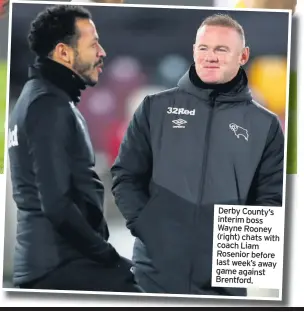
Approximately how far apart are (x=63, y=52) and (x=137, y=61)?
25cm

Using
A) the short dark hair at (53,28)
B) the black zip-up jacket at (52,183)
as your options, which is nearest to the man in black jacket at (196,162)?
the black zip-up jacket at (52,183)

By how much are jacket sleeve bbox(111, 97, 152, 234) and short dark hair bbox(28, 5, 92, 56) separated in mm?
344

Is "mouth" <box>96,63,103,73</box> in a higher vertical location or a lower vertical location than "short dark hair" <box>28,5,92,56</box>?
lower

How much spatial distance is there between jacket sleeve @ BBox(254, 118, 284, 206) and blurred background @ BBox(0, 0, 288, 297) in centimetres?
5

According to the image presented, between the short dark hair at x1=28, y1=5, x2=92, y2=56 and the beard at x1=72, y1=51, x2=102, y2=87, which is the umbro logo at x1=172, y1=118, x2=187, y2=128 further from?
the short dark hair at x1=28, y1=5, x2=92, y2=56

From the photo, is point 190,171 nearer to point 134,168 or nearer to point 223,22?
point 134,168

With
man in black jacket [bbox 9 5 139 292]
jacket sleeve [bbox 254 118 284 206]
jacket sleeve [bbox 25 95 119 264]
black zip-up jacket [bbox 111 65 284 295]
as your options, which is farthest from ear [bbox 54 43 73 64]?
jacket sleeve [bbox 254 118 284 206]

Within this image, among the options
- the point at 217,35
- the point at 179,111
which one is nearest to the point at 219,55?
the point at 217,35

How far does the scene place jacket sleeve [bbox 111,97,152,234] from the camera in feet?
6.27

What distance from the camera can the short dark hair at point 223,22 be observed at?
1927 mm

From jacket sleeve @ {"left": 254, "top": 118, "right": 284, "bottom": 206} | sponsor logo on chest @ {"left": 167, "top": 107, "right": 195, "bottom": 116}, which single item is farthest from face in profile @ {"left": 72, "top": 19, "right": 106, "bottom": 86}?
jacket sleeve @ {"left": 254, "top": 118, "right": 284, "bottom": 206}

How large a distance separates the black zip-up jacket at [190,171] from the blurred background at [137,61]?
0.04 meters

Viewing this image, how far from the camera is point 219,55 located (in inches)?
75.7

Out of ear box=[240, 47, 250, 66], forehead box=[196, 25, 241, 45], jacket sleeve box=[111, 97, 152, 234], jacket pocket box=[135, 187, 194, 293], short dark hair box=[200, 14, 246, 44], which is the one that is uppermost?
short dark hair box=[200, 14, 246, 44]
